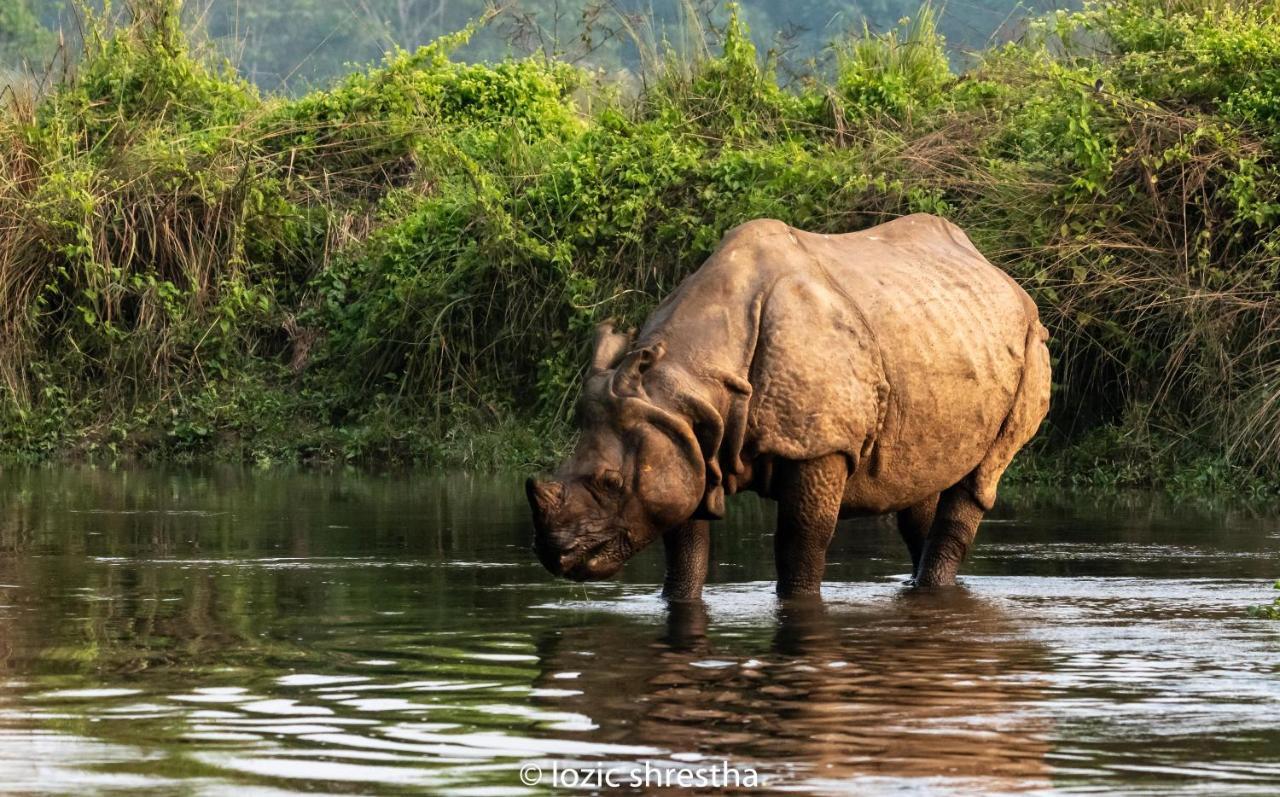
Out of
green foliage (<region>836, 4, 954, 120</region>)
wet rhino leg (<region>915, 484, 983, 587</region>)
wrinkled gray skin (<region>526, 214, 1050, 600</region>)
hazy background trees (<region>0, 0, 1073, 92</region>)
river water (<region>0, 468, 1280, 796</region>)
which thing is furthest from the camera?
hazy background trees (<region>0, 0, 1073, 92</region>)

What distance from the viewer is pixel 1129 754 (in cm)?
598

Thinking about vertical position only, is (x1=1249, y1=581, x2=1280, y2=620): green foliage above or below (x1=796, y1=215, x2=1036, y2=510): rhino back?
below

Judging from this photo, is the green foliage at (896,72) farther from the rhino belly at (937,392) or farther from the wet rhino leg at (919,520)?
the rhino belly at (937,392)

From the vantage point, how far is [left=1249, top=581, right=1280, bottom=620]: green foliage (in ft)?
29.3

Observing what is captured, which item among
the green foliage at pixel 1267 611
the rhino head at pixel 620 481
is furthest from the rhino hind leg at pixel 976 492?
the rhino head at pixel 620 481

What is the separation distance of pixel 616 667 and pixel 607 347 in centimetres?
207

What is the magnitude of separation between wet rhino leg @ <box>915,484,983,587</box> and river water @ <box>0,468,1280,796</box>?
0.17 m

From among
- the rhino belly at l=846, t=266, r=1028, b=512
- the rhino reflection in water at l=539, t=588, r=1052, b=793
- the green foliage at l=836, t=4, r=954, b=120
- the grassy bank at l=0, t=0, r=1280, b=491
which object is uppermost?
the green foliage at l=836, t=4, r=954, b=120

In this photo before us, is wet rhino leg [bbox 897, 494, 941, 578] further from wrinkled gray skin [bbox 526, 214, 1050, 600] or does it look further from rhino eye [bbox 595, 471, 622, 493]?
rhino eye [bbox 595, 471, 622, 493]

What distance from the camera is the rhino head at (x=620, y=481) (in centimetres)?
900

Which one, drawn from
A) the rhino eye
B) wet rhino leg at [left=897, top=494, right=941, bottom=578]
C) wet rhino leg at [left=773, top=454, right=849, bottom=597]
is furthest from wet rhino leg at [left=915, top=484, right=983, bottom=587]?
the rhino eye

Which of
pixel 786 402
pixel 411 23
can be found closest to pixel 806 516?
pixel 786 402

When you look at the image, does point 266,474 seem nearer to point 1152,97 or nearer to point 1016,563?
point 1152,97

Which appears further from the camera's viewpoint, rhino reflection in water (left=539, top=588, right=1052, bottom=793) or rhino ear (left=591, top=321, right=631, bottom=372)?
rhino ear (left=591, top=321, right=631, bottom=372)
